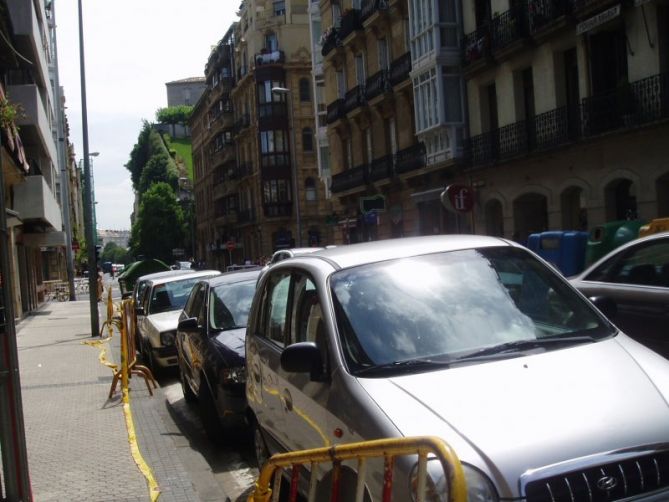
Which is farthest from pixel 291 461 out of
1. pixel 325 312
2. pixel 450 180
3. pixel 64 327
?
pixel 450 180

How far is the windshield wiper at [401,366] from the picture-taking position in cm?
390

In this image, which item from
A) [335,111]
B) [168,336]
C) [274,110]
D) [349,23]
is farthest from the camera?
[274,110]

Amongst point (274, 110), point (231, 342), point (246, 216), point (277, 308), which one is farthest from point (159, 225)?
point (277, 308)

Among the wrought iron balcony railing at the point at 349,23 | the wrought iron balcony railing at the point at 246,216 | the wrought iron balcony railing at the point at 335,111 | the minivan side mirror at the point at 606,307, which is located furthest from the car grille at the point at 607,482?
the wrought iron balcony railing at the point at 246,216

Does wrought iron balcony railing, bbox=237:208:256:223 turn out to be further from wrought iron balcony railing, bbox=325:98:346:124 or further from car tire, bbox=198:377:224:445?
car tire, bbox=198:377:224:445

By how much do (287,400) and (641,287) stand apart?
13.0 ft

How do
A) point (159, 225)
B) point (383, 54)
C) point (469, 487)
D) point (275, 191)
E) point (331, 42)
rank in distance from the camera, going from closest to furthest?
point (469, 487) < point (383, 54) < point (331, 42) < point (275, 191) < point (159, 225)

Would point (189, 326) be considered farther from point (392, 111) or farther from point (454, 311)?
point (392, 111)

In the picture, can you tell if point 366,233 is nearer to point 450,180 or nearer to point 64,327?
point 450,180

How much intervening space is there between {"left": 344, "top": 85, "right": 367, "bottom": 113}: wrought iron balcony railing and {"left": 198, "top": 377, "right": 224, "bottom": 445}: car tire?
29902 mm

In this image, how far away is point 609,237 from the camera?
13305mm

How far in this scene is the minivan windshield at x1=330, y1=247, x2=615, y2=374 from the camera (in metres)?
4.11

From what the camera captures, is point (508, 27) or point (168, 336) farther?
point (508, 27)

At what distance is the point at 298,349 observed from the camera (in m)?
4.20
